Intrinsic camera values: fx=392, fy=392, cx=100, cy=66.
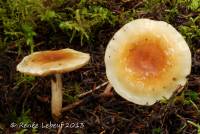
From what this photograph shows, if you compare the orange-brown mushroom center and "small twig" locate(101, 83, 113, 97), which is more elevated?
the orange-brown mushroom center

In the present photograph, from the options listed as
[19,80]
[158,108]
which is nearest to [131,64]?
[158,108]

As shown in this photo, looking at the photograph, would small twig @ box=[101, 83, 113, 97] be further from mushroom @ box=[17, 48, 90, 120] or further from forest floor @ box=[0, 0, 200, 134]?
mushroom @ box=[17, 48, 90, 120]

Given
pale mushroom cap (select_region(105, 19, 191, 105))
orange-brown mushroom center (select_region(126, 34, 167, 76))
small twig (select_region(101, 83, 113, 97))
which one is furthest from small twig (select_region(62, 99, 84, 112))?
orange-brown mushroom center (select_region(126, 34, 167, 76))

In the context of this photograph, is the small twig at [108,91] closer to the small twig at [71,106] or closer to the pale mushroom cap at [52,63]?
the small twig at [71,106]

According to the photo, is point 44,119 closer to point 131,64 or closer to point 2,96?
point 2,96

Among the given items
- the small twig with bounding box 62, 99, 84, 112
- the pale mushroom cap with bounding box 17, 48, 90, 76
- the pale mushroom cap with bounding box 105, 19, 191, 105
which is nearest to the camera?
the pale mushroom cap with bounding box 17, 48, 90, 76
